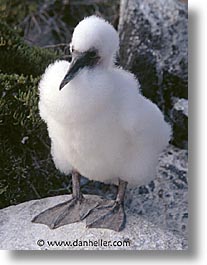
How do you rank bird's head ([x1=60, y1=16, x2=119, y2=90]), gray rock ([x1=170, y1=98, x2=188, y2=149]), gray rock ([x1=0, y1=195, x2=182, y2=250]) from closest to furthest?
bird's head ([x1=60, y1=16, x2=119, y2=90]) < gray rock ([x1=0, y1=195, x2=182, y2=250]) < gray rock ([x1=170, y1=98, x2=188, y2=149])

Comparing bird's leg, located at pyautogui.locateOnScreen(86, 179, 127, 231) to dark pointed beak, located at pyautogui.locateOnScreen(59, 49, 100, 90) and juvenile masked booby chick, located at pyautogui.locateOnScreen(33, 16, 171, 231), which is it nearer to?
Result: juvenile masked booby chick, located at pyautogui.locateOnScreen(33, 16, 171, 231)

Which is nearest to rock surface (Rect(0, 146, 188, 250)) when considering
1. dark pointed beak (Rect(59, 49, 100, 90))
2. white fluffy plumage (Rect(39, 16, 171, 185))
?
white fluffy plumage (Rect(39, 16, 171, 185))

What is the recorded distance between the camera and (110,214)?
4.98 feet

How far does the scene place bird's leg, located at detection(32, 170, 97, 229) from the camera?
4.97ft

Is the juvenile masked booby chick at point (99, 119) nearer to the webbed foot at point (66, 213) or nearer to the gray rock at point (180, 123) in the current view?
the webbed foot at point (66, 213)

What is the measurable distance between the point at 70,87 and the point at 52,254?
35 cm

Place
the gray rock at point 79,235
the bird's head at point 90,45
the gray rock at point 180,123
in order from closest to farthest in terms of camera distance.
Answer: the bird's head at point 90,45 < the gray rock at point 79,235 < the gray rock at point 180,123

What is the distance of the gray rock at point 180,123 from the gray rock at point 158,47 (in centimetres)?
2

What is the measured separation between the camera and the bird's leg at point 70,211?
1.51 metres

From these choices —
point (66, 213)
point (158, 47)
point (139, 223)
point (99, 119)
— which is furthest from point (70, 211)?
point (158, 47)

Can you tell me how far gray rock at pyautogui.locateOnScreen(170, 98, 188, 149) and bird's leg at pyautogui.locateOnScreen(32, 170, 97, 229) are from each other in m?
0.30

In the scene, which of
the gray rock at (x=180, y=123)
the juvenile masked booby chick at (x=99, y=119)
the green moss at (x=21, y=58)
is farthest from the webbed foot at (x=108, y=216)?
the green moss at (x=21, y=58)

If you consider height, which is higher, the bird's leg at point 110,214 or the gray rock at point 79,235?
the bird's leg at point 110,214

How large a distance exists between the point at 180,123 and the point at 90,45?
0.46 m
